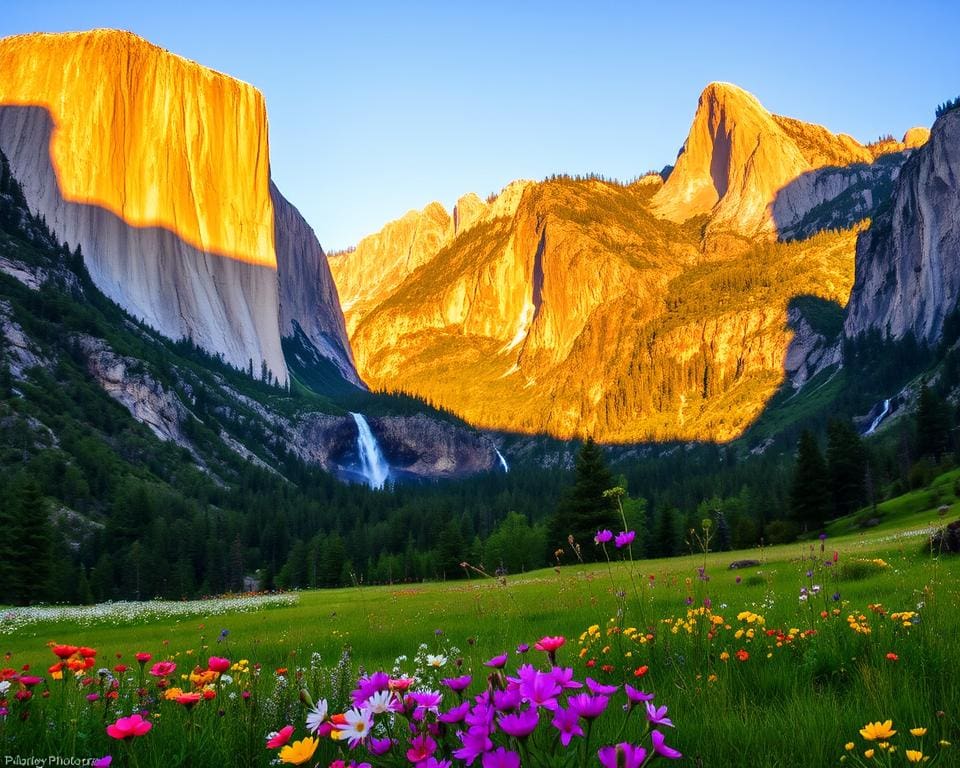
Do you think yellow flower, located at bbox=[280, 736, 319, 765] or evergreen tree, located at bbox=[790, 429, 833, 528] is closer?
yellow flower, located at bbox=[280, 736, 319, 765]

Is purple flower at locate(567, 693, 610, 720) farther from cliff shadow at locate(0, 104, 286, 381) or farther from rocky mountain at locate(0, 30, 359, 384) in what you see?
rocky mountain at locate(0, 30, 359, 384)

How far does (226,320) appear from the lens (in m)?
188

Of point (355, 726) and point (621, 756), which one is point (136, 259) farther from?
point (621, 756)

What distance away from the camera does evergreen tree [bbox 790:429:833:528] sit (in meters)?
63.0

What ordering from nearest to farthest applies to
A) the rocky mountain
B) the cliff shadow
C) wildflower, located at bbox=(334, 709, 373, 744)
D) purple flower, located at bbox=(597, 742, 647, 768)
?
1. purple flower, located at bbox=(597, 742, 647, 768)
2. wildflower, located at bbox=(334, 709, 373, 744)
3. the cliff shadow
4. the rocky mountain

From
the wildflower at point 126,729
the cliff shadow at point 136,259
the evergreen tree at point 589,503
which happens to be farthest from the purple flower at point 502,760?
the cliff shadow at point 136,259

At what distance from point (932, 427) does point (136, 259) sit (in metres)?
170

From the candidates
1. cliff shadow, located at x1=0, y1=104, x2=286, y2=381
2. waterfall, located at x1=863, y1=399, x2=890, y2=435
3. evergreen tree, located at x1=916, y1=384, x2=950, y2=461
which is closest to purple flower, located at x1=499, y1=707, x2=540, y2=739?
evergreen tree, located at x1=916, y1=384, x2=950, y2=461

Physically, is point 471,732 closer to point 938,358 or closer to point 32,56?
point 938,358

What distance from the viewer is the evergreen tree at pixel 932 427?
77375 millimetres

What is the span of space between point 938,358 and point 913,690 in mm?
172990

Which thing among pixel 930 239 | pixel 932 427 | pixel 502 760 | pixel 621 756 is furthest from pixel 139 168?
pixel 930 239

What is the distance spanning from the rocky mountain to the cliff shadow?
0.29 meters

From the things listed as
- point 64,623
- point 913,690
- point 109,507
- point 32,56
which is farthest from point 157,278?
point 913,690
